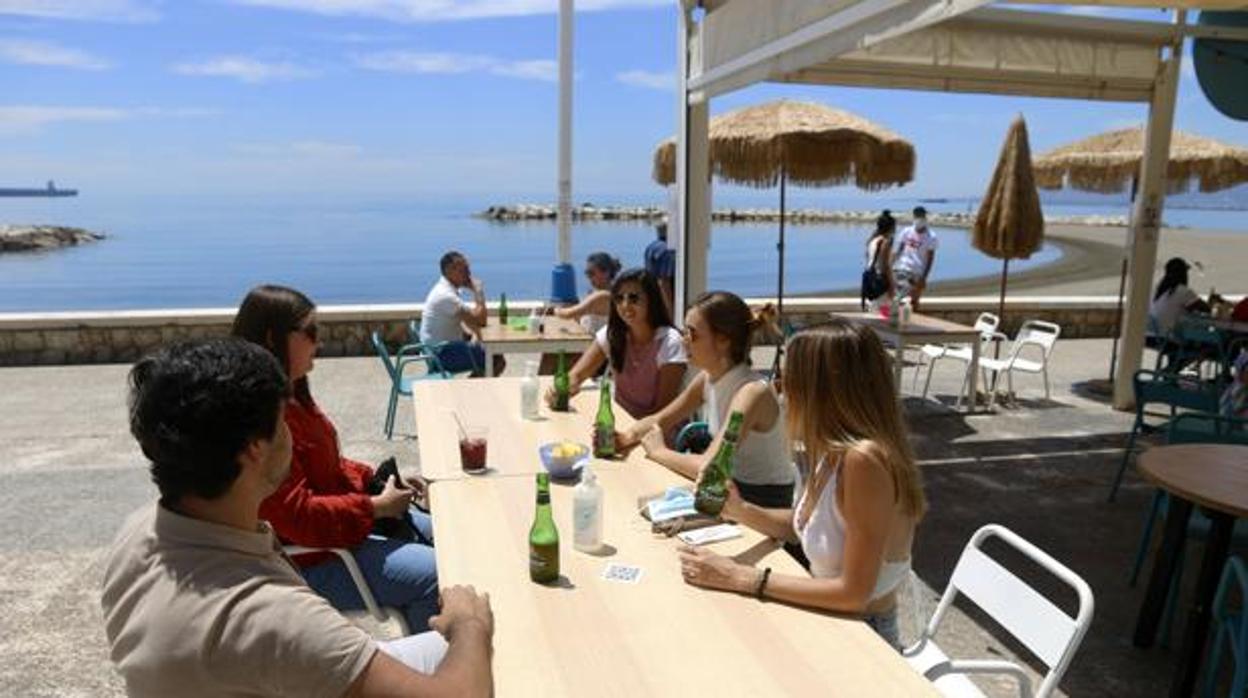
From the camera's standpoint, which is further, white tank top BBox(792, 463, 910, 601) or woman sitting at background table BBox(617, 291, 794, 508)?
Result: woman sitting at background table BBox(617, 291, 794, 508)

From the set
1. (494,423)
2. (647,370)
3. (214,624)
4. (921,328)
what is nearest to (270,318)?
(494,423)

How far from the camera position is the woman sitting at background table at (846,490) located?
5.55ft

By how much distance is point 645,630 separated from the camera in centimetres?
157

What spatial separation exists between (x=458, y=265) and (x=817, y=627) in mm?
4472

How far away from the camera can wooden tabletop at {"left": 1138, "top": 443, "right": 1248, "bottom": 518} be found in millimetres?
2350

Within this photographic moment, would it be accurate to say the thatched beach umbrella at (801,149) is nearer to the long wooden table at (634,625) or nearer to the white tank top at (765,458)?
the white tank top at (765,458)

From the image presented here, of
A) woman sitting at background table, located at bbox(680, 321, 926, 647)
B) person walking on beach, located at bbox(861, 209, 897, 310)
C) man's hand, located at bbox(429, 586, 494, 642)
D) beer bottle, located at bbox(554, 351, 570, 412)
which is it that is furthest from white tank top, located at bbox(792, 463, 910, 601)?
person walking on beach, located at bbox(861, 209, 897, 310)

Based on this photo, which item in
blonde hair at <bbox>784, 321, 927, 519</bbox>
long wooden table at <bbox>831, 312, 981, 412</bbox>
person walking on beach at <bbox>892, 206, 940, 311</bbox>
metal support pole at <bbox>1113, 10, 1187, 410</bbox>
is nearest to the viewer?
blonde hair at <bbox>784, 321, 927, 519</bbox>

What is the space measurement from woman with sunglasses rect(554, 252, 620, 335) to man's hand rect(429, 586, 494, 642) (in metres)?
3.69

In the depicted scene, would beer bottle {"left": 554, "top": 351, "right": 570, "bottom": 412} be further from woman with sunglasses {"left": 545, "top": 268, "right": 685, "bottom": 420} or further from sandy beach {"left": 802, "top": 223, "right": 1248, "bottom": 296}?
sandy beach {"left": 802, "top": 223, "right": 1248, "bottom": 296}

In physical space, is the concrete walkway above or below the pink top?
below

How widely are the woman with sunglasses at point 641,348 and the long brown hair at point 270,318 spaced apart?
4.10 ft

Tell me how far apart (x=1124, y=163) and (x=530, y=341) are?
7.58 meters

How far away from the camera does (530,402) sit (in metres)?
3.14
